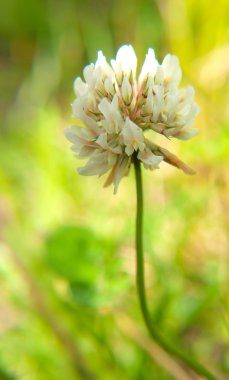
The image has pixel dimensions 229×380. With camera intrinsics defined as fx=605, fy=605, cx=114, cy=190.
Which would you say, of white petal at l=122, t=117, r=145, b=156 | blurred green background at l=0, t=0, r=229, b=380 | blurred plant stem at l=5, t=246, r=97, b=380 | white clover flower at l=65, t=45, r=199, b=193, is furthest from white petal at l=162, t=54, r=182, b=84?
blurred plant stem at l=5, t=246, r=97, b=380

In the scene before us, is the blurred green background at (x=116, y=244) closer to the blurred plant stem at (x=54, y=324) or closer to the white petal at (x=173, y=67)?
the blurred plant stem at (x=54, y=324)

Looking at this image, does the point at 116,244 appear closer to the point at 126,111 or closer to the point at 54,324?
the point at 54,324

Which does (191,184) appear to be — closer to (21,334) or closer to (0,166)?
(21,334)

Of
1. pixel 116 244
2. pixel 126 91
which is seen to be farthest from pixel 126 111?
pixel 116 244

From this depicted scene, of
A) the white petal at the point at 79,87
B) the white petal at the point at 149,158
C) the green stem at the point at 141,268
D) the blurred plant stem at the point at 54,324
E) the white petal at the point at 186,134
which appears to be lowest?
the blurred plant stem at the point at 54,324

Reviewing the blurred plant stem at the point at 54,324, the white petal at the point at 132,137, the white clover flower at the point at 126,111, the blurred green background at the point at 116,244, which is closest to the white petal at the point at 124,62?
the white clover flower at the point at 126,111

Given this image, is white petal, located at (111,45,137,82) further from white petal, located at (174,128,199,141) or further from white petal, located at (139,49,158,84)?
white petal, located at (174,128,199,141)
